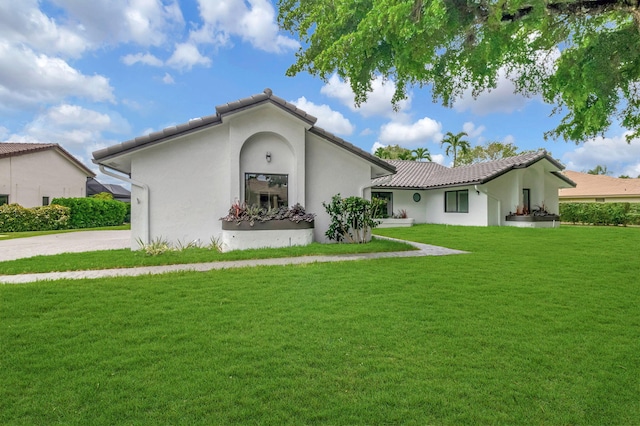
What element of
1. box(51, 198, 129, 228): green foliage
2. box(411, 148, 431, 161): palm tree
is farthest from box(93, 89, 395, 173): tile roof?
box(411, 148, 431, 161): palm tree

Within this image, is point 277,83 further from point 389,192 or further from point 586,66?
point 389,192

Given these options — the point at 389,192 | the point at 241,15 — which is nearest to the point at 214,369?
the point at 241,15

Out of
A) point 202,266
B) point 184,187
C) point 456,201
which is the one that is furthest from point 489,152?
point 202,266

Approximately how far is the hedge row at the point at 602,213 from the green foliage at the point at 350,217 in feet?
77.3

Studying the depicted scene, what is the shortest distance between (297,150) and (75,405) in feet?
32.7

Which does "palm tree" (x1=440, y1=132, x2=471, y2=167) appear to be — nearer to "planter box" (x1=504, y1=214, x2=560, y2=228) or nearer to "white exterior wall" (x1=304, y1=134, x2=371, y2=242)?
"planter box" (x1=504, y1=214, x2=560, y2=228)

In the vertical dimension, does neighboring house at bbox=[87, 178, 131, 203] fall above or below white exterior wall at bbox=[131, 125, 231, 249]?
above

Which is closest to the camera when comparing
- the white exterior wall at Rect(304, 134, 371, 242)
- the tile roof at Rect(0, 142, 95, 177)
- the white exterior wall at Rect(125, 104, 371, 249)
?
the white exterior wall at Rect(125, 104, 371, 249)

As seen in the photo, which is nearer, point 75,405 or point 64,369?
point 75,405

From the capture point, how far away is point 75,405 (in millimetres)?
2566

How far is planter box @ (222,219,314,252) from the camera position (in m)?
10.5

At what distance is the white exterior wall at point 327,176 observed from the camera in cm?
1223

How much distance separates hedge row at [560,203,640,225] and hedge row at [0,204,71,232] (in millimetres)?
37964

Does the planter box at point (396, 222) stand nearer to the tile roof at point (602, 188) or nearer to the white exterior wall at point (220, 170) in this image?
the white exterior wall at point (220, 170)
